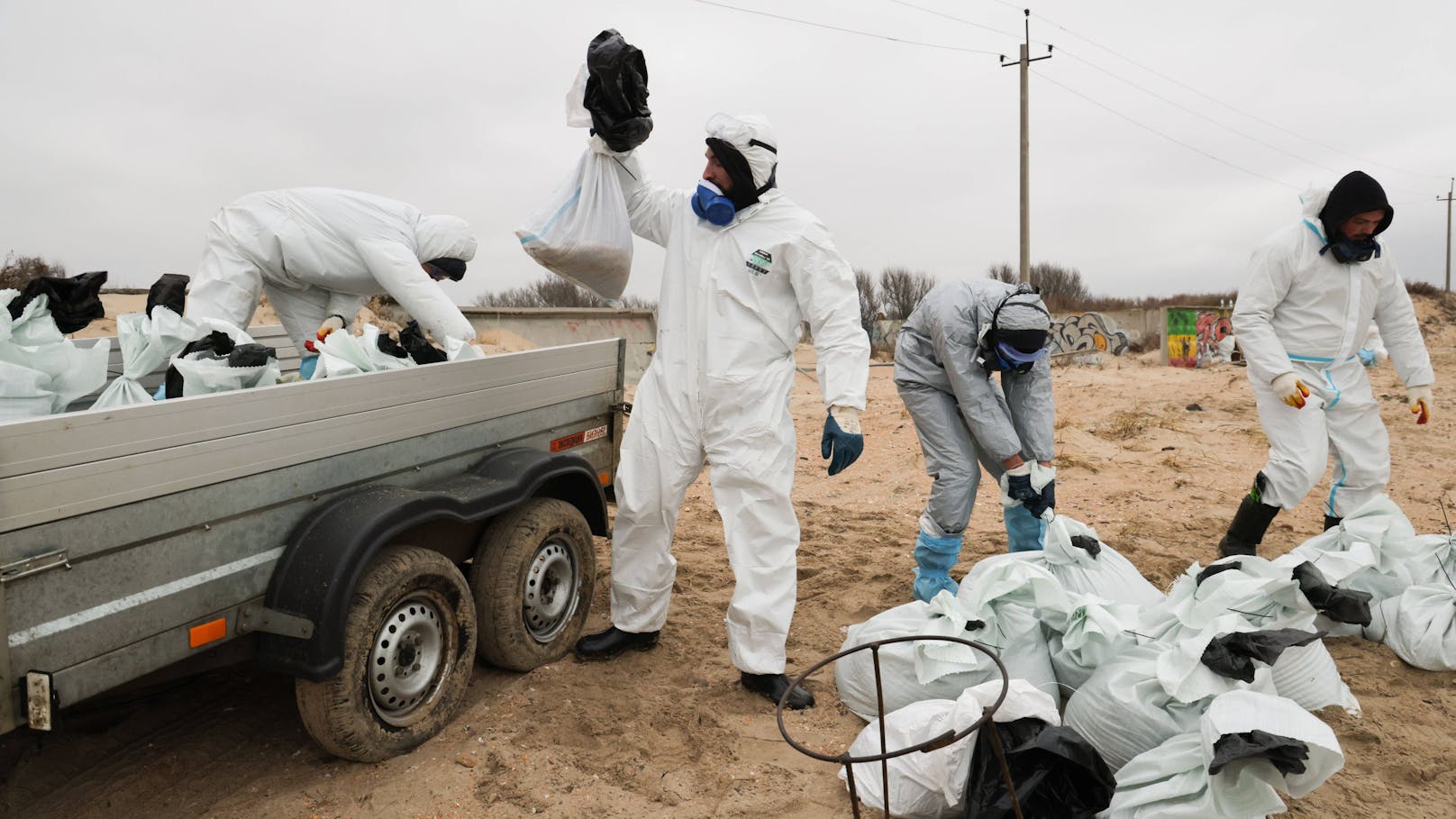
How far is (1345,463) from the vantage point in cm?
448

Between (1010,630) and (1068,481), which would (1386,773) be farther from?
(1068,481)

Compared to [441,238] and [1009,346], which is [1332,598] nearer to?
[1009,346]

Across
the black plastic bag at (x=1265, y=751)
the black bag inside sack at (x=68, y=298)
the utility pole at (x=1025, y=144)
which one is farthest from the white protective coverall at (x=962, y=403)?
the utility pole at (x=1025, y=144)

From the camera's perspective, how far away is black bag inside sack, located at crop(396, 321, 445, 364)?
3.18m

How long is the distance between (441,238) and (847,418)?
221 cm

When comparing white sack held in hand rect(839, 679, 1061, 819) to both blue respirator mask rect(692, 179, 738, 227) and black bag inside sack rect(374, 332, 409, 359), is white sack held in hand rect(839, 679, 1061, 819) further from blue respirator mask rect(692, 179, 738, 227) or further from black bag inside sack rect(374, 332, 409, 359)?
black bag inside sack rect(374, 332, 409, 359)

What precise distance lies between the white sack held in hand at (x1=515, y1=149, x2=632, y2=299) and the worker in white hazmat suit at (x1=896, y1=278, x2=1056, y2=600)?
1385 mm

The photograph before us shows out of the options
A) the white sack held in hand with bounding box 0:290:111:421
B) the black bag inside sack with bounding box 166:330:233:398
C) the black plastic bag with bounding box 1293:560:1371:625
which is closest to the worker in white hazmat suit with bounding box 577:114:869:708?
the black bag inside sack with bounding box 166:330:233:398

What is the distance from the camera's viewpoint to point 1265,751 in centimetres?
191

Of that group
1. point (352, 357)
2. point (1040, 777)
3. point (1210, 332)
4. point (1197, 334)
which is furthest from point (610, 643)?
point (1210, 332)

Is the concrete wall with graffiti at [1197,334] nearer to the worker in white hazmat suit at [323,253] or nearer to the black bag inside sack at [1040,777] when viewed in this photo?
the worker in white hazmat suit at [323,253]

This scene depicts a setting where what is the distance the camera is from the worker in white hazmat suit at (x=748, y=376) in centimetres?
322

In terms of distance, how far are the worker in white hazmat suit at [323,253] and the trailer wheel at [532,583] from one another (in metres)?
0.95

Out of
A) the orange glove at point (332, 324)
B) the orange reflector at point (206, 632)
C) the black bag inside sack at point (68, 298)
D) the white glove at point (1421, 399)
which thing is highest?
the black bag inside sack at point (68, 298)
